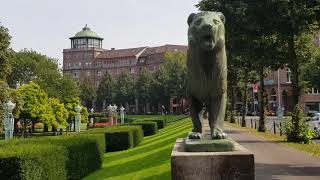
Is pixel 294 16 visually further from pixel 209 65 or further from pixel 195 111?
pixel 209 65

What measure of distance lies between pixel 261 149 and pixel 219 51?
45.8ft

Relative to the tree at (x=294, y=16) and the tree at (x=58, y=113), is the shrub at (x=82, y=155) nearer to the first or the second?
the tree at (x=294, y=16)

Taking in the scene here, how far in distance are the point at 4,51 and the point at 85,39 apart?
342ft

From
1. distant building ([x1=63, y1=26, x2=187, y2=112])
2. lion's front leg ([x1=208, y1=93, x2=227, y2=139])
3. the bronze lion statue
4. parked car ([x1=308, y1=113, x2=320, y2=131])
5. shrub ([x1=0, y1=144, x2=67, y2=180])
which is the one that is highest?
distant building ([x1=63, y1=26, x2=187, y2=112])

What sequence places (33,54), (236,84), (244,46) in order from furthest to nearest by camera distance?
(33,54) → (236,84) → (244,46)

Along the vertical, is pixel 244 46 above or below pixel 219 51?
above

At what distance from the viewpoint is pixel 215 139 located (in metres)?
6.66

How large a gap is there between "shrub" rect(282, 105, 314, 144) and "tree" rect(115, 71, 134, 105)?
84099mm

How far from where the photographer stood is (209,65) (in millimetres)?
6898

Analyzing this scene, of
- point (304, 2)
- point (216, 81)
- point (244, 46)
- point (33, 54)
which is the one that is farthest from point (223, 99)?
point (33, 54)

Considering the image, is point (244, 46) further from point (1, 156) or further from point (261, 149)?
point (1, 156)

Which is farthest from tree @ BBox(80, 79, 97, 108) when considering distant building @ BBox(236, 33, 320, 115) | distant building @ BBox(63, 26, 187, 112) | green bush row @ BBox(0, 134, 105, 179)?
green bush row @ BBox(0, 134, 105, 179)

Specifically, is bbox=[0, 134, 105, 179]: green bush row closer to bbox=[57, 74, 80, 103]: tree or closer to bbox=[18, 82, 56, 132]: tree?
bbox=[18, 82, 56, 132]: tree

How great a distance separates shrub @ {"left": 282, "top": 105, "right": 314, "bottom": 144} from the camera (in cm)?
2362
